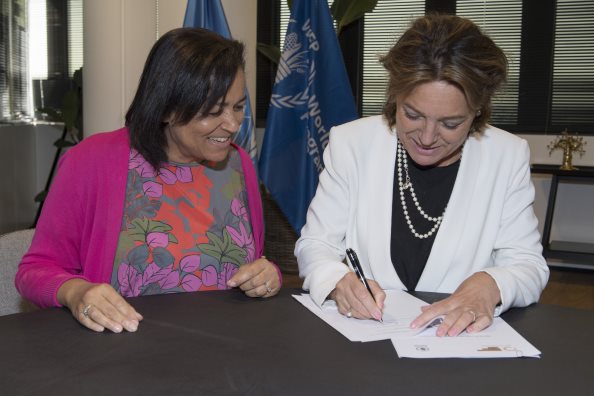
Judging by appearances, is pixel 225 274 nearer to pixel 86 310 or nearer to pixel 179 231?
pixel 179 231

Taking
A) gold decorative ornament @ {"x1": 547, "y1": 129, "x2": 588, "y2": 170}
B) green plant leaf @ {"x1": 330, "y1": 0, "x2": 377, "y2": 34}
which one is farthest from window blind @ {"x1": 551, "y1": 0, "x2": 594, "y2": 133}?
green plant leaf @ {"x1": 330, "y1": 0, "x2": 377, "y2": 34}

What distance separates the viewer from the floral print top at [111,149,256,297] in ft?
5.80

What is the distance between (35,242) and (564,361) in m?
1.21

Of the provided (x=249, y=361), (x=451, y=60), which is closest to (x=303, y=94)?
(x=451, y=60)

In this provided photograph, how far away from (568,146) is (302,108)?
2.26 meters

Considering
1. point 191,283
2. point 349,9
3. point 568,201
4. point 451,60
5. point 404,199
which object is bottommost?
point 568,201

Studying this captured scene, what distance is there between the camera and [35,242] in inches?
66.7

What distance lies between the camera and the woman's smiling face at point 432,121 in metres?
1.64

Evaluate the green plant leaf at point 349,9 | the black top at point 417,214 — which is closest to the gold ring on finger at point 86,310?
the black top at point 417,214

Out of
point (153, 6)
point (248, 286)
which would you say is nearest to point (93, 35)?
point (153, 6)

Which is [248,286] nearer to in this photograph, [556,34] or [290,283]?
[290,283]

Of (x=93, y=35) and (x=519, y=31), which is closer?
(x=93, y=35)

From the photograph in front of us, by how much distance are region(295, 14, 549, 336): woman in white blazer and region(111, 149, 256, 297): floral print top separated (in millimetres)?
212

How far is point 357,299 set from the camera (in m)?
1.49
